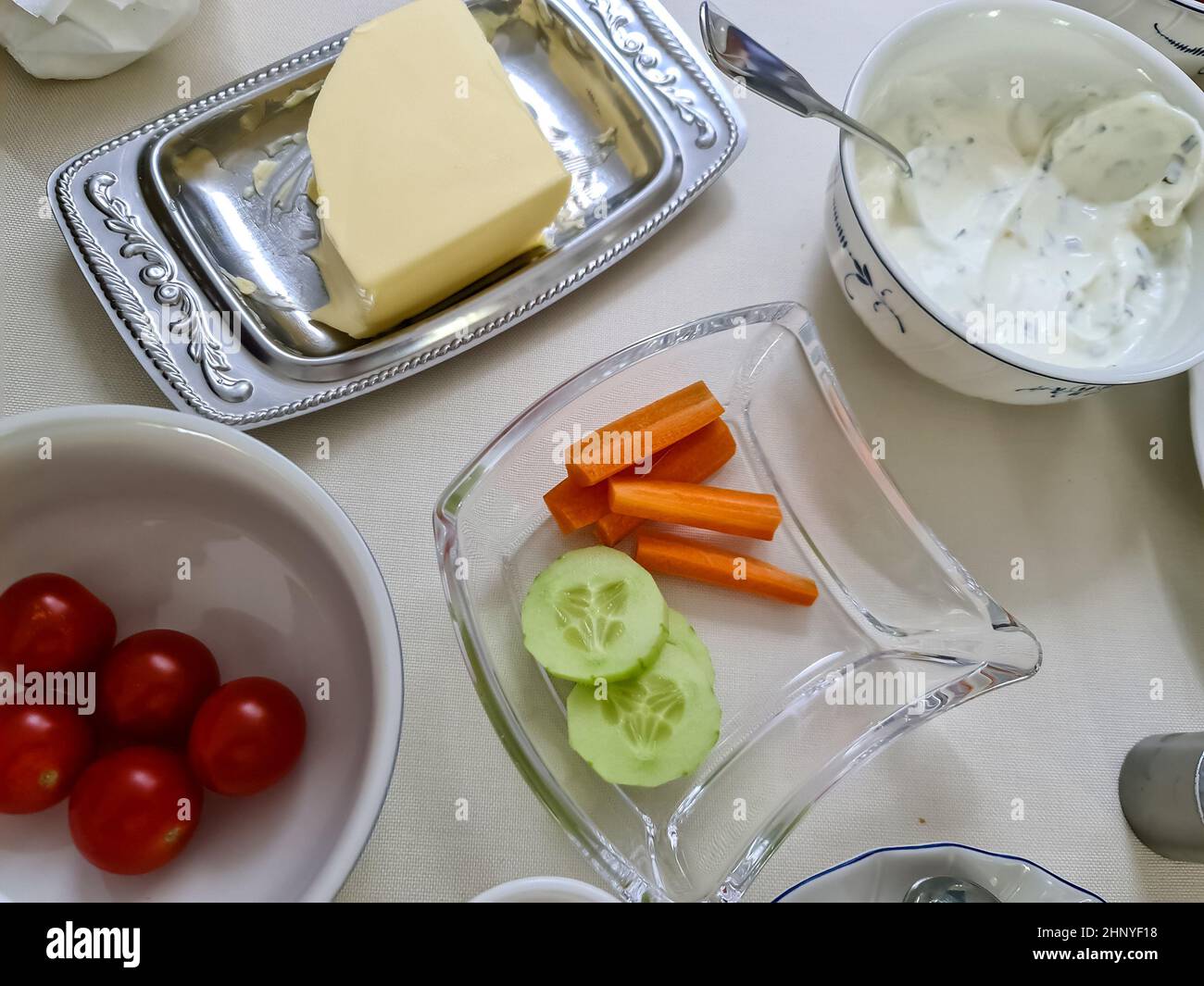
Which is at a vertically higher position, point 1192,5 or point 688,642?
point 1192,5

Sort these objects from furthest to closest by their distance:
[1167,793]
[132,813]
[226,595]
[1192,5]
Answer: [1192,5] < [1167,793] < [226,595] < [132,813]

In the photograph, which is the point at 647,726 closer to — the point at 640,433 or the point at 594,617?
the point at 594,617

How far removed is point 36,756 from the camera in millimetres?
667

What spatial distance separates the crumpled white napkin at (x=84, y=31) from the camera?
92 centimetres

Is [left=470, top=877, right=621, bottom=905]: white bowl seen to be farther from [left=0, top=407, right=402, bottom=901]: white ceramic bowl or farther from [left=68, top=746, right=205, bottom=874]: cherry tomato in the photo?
[left=68, top=746, right=205, bottom=874]: cherry tomato

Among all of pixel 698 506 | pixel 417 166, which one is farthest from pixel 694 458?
pixel 417 166

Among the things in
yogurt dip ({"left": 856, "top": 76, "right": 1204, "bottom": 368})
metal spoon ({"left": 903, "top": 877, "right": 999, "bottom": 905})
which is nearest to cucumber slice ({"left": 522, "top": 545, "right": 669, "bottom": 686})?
metal spoon ({"left": 903, "top": 877, "right": 999, "bottom": 905})

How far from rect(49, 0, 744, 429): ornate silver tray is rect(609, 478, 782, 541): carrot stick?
219mm

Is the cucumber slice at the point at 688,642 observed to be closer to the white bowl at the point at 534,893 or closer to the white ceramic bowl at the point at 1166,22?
the white bowl at the point at 534,893

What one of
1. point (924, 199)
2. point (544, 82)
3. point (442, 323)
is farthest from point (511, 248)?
point (924, 199)

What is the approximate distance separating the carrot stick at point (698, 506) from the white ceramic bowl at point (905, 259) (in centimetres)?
21

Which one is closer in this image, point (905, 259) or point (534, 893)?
point (534, 893)

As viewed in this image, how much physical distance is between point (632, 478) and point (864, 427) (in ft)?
0.91

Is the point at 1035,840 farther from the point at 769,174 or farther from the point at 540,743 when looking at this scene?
the point at 769,174
